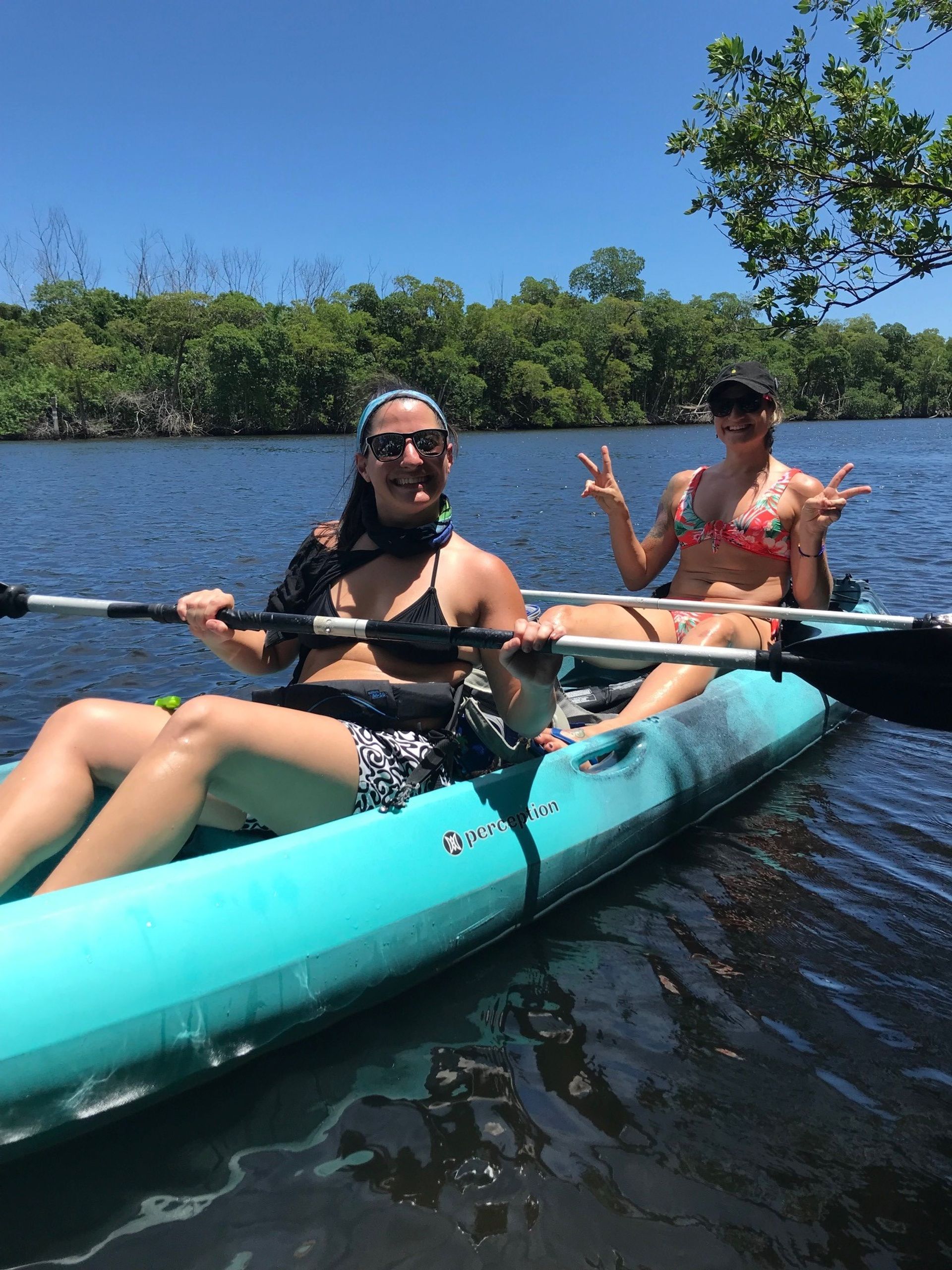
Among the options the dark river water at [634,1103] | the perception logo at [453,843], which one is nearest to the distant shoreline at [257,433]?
the dark river water at [634,1103]

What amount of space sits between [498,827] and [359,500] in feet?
3.87

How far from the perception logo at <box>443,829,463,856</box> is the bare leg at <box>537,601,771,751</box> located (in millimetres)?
1349

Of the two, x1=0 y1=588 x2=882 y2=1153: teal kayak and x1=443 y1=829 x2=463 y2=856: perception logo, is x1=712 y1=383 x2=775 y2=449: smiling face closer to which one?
x1=0 y1=588 x2=882 y2=1153: teal kayak

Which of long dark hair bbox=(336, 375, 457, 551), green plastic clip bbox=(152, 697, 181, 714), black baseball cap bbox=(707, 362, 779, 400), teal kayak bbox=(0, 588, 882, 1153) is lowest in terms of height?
teal kayak bbox=(0, 588, 882, 1153)

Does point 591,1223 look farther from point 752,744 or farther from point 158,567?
point 158,567

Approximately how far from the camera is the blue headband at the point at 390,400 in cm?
302

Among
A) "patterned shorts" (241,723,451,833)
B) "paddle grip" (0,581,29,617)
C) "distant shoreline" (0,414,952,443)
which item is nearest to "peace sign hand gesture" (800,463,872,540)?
"patterned shorts" (241,723,451,833)

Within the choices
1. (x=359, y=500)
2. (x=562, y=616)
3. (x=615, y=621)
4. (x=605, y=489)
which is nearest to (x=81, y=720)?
(x=359, y=500)

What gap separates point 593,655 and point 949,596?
727cm

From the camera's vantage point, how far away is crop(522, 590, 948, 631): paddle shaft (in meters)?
3.92

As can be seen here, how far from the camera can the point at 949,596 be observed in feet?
29.5

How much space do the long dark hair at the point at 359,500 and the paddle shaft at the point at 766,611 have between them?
168cm

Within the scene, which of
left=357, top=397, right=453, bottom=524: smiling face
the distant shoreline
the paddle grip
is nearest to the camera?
left=357, top=397, right=453, bottom=524: smiling face

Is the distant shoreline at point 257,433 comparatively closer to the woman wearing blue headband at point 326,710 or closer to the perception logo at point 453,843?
the woman wearing blue headband at point 326,710
